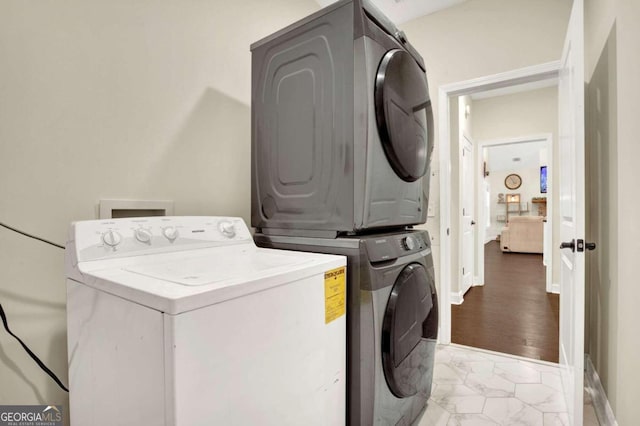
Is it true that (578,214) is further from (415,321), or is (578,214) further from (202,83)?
(202,83)

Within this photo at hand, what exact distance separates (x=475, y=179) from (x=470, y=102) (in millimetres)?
1176

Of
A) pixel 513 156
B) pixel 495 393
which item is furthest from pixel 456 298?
pixel 513 156

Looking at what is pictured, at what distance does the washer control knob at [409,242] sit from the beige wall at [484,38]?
1312 mm

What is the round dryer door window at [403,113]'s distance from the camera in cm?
122

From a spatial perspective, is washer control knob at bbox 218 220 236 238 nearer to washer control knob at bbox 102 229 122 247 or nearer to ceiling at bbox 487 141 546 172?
washer control knob at bbox 102 229 122 247

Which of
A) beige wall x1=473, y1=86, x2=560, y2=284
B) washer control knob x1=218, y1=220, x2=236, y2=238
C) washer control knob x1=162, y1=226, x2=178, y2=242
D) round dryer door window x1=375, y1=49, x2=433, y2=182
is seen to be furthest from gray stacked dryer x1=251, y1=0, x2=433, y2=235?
beige wall x1=473, y1=86, x2=560, y2=284

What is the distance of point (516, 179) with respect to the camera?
34.5 ft

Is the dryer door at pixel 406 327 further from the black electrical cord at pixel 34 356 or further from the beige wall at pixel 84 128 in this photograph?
the black electrical cord at pixel 34 356

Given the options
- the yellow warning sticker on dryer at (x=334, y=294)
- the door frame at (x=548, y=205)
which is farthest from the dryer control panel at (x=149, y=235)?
the door frame at (x=548, y=205)

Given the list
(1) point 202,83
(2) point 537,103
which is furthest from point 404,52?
(2) point 537,103

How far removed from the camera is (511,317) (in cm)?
311

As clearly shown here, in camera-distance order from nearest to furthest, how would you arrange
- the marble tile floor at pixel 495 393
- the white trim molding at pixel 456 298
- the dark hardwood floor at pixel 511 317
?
the marble tile floor at pixel 495 393, the dark hardwood floor at pixel 511 317, the white trim molding at pixel 456 298

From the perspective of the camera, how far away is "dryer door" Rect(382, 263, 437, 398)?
1.13 m

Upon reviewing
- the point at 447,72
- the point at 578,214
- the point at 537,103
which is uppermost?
the point at 537,103
